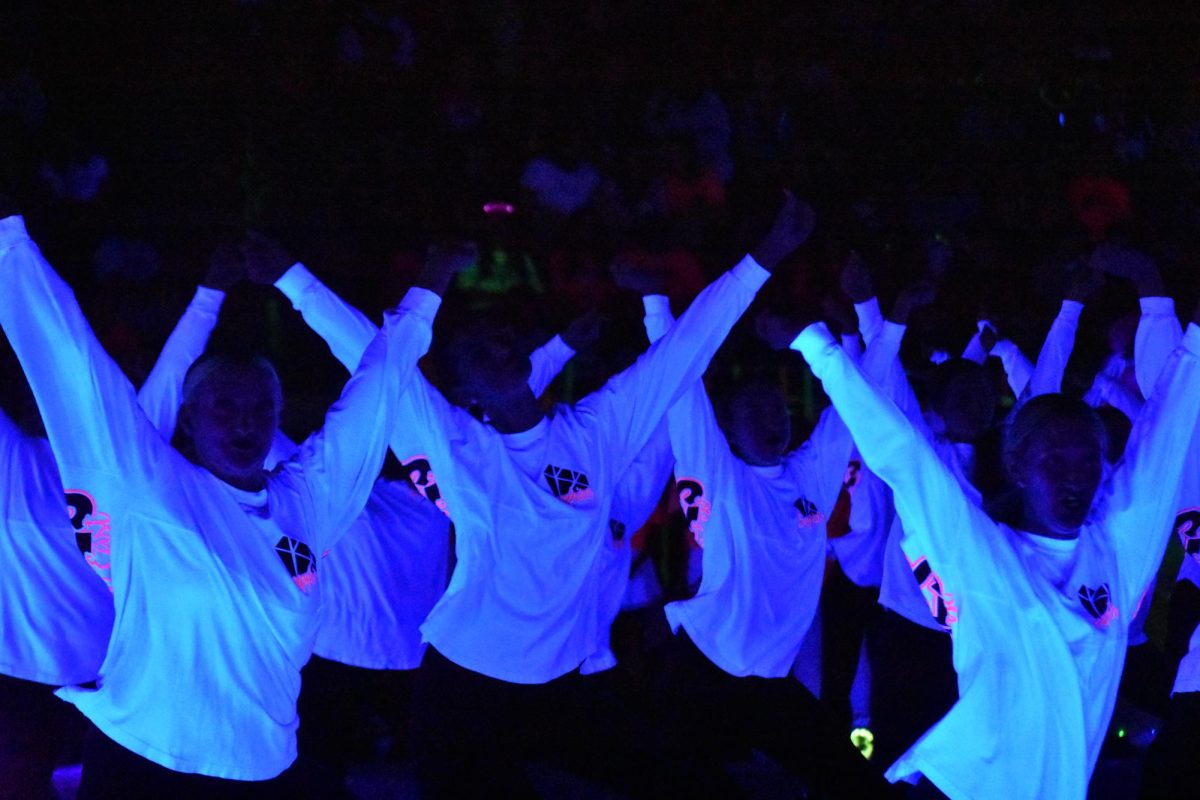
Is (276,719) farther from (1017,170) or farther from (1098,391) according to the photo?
(1017,170)

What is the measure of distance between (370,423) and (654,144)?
4.66 m

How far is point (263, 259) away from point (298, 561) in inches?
48.9

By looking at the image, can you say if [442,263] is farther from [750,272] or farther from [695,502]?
[695,502]

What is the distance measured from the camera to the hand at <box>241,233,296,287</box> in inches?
153

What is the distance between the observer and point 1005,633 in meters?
2.97

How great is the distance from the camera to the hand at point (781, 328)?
11.1 ft

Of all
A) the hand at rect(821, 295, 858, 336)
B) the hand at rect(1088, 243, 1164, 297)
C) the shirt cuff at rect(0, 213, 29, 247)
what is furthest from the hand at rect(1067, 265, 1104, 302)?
the shirt cuff at rect(0, 213, 29, 247)

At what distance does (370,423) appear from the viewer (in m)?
3.33

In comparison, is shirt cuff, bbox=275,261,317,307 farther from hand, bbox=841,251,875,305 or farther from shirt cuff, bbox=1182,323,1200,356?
shirt cuff, bbox=1182,323,1200,356

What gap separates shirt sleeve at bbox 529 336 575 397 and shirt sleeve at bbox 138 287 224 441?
1.34m

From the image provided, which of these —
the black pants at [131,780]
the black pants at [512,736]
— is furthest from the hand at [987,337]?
the black pants at [131,780]

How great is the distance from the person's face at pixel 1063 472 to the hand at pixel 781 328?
0.69 meters

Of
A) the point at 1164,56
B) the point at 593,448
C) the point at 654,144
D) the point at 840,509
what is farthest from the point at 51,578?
the point at 1164,56

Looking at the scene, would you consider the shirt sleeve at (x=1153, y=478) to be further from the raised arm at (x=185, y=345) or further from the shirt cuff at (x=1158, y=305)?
the raised arm at (x=185, y=345)
